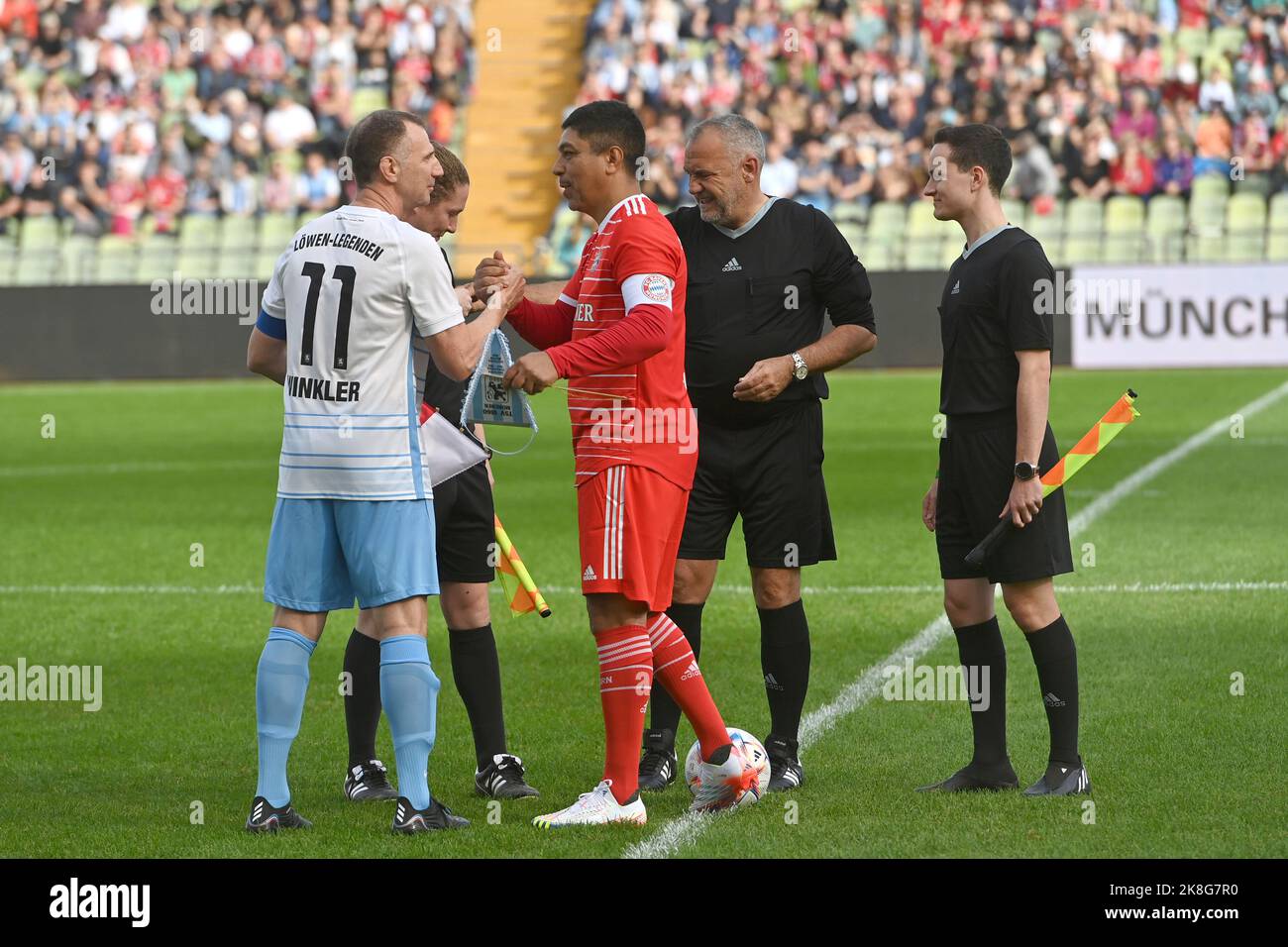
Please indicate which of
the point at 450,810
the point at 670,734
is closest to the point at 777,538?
the point at 670,734

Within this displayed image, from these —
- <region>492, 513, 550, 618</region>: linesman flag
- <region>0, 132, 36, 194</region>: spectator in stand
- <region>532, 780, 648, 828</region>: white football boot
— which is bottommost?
<region>532, 780, 648, 828</region>: white football boot

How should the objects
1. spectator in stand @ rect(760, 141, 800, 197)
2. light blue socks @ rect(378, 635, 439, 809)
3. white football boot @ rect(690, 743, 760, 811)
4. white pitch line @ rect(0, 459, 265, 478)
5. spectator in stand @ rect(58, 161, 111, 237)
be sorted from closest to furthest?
light blue socks @ rect(378, 635, 439, 809), white football boot @ rect(690, 743, 760, 811), white pitch line @ rect(0, 459, 265, 478), spectator in stand @ rect(760, 141, 800, 197), spectator in stand @ rect(58, 161, 111, 237)

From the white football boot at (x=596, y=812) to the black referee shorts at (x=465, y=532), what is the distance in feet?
3.24

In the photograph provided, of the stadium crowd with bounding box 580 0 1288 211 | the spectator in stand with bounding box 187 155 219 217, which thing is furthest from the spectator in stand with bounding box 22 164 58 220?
the stadium crowd with bounding box 580 0 1288 211

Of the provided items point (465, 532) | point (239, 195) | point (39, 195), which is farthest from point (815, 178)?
point (465, 532)

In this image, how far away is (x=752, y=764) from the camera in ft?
18.8

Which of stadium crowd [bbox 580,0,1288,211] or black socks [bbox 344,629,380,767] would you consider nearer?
black socks [bbox 344,629,380,767]

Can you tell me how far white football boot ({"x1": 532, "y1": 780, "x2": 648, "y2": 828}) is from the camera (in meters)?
5.46

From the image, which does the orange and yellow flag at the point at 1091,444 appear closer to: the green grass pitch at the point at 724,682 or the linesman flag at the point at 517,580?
the green grass pitch at the point at 724,682

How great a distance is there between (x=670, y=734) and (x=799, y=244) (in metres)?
1.67

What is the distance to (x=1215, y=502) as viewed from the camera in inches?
506

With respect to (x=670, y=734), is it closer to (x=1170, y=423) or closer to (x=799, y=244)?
(x=799, y=244)

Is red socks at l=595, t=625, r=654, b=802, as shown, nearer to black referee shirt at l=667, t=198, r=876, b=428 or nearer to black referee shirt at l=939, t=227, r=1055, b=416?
black referee shirt at l=667, t=198, r=876, b=428

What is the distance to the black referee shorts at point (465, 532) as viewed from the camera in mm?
6223
